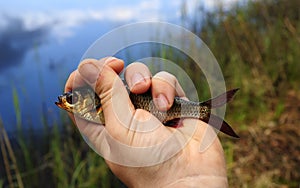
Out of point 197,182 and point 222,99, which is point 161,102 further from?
Result: point 197,182

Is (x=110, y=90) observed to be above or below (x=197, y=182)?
above

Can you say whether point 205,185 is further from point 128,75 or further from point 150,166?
point 128,75

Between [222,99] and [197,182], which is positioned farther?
[197,182]

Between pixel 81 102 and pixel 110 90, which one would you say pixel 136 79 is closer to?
pixel 110 90

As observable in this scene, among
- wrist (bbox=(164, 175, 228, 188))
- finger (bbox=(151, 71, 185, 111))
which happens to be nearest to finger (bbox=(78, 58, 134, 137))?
finger (bbox=(151, 71, 185, 111))

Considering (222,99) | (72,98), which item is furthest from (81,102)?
(222,99)

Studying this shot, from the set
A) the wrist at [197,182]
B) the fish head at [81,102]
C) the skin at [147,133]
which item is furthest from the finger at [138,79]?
the wrist at [197,182]

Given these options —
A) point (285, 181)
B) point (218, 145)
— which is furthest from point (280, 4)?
point (218, 145)

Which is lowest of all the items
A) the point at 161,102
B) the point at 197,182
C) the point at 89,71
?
the point at 197,182
